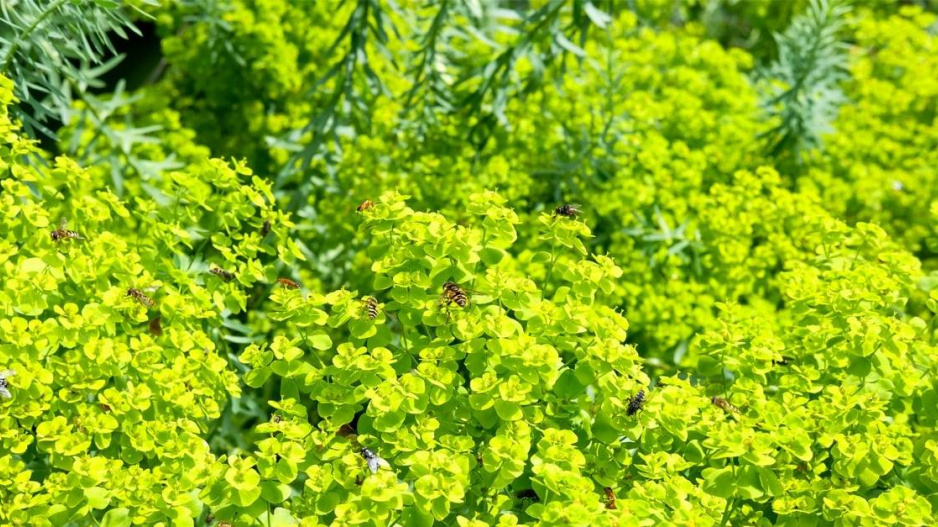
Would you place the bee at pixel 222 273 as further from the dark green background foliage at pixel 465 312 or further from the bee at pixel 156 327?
the bee at pixel 156 327

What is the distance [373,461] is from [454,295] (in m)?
0.35

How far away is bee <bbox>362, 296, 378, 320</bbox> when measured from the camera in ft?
5.86

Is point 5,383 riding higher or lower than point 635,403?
lower

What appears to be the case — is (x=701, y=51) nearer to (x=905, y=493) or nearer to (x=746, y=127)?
(x=746, y=127)

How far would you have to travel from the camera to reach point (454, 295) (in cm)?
177

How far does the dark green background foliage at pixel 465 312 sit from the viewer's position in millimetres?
1662

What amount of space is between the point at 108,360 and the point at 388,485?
652 mm

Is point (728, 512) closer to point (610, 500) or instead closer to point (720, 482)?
point (720, 482)

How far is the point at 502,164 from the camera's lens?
3193 millimetres

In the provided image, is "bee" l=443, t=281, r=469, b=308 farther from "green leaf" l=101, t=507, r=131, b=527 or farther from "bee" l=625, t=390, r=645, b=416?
"green leaf" l=101, t=507, r=131, b=527

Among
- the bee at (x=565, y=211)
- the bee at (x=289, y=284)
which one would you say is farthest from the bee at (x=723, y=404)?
the bee at (x=289, y=284)

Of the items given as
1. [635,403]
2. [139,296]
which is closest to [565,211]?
[635,403]

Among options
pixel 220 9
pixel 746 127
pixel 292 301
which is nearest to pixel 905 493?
pixel 292 301

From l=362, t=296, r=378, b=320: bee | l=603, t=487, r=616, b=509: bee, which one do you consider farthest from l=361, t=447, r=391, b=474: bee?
l=603, t=487, r=616, b=509: bee
